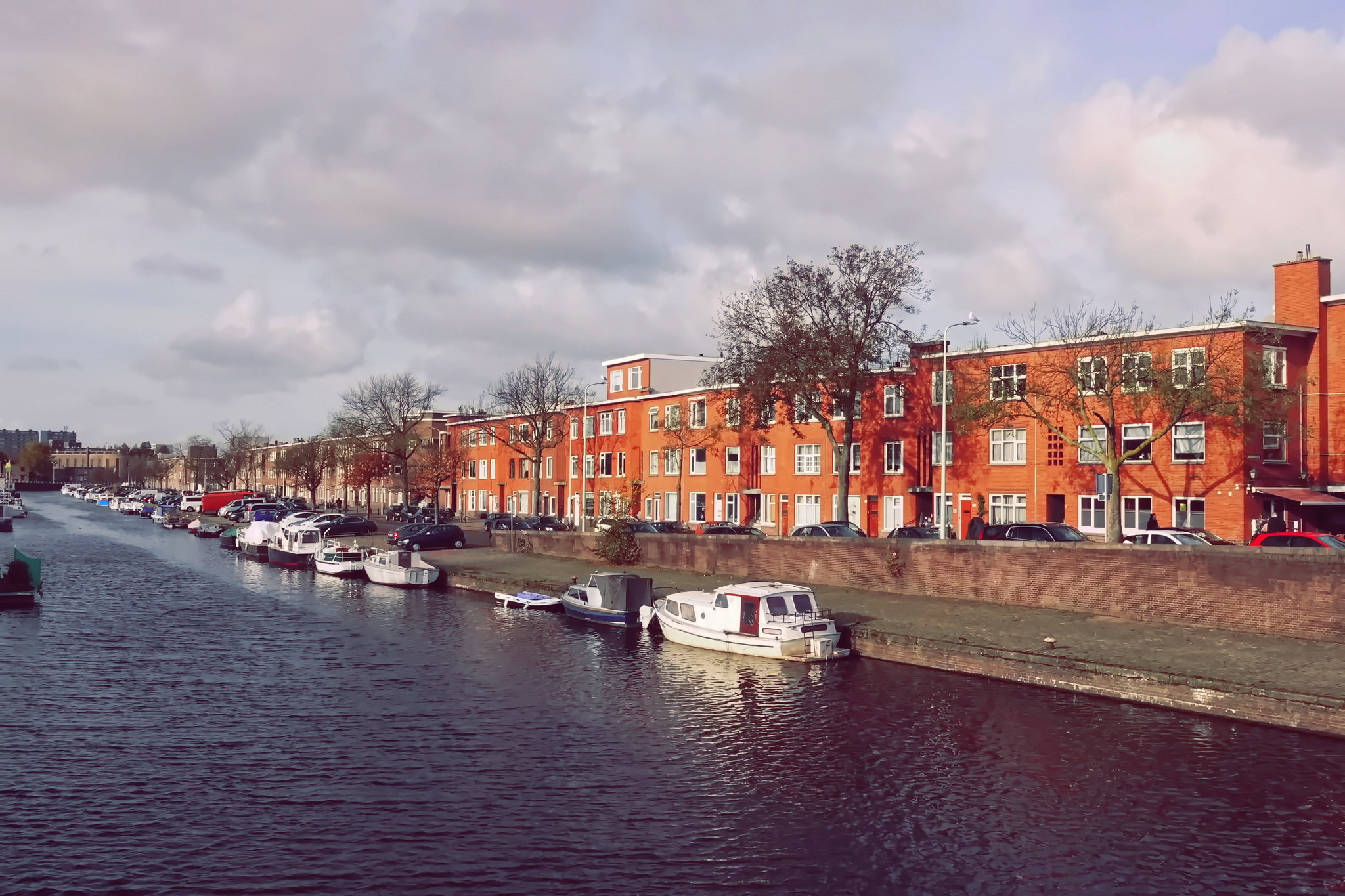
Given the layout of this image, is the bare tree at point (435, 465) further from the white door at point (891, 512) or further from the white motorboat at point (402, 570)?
the white door at point (891, 512)

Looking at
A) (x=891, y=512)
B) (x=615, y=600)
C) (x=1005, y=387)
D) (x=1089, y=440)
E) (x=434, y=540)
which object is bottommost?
(x=615, y=600)

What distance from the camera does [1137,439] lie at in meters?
56.8

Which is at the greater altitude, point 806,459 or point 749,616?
point 806,459

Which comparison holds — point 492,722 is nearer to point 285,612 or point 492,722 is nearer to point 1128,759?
point 1128,759

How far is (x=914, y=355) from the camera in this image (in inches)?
2606

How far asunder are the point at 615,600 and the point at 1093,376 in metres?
25.1

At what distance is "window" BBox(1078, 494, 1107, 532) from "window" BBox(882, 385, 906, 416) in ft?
45.7

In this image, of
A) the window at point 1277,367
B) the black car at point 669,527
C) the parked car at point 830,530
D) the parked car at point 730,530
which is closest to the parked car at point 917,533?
the parked car at point 830,530

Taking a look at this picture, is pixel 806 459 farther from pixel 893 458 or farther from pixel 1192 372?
pixel 1192 372

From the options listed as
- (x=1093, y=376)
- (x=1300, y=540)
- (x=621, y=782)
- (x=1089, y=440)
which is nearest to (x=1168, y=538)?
(x=1300, y=540)

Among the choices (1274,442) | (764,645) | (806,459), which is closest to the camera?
(764,645)

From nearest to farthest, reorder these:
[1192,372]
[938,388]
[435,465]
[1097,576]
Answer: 1. [1097,576]
2. [1192,372]
3. [938,388]
4. [435,465]

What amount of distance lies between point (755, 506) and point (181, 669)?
5169 cm

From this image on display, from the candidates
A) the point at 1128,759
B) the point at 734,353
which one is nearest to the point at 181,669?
the point at 1128,759
